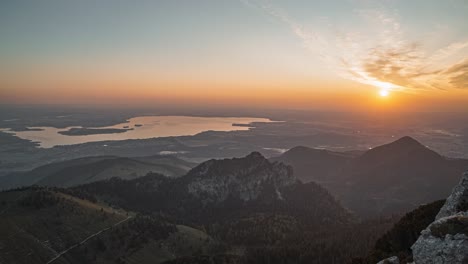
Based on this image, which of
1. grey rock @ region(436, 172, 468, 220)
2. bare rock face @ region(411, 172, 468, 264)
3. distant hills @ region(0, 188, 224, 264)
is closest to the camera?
bare rock face @ region(411, 172, 468, 264)

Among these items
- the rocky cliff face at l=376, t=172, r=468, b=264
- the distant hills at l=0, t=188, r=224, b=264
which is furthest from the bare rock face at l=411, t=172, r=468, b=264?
the distant hills at l=0, t=188, r=224, b=264

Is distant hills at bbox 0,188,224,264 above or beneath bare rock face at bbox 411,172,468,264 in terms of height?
beneath

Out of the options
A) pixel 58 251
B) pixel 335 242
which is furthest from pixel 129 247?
pixel 335 242

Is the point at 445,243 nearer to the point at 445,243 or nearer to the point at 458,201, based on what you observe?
the point at 445,243

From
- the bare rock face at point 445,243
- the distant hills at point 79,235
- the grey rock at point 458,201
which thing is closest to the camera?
the bare rock face at point 445,243

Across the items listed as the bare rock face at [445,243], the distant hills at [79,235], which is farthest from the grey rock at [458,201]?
the distant hills at [79,235]

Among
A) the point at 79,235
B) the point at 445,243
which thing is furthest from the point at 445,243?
the point at 79,235

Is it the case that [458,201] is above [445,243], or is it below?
above

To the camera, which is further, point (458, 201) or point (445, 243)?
point (458, 201)

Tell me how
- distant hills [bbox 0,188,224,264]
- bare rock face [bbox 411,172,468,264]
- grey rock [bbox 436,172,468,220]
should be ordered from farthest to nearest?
distant hills [bbox 0,188,224,264], grey rock [bbox 436,172,468,220], bare rock face [bbox 411,172,468,264]

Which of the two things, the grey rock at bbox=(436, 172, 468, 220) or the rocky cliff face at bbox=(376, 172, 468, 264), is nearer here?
the rocky cliff face at bbox=(376, 172, 468, 264)

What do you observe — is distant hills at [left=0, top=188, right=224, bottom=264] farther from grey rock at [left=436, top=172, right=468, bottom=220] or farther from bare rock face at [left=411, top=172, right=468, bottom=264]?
bare rock face at [left=411, top=172, right=468, bottom=264]

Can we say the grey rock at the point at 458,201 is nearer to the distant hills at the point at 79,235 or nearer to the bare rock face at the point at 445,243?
the bare rock face at the point at 445,243
